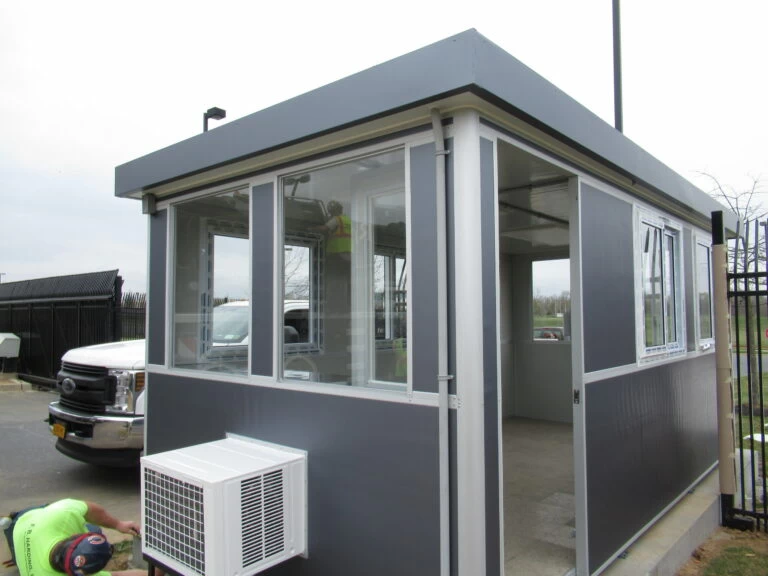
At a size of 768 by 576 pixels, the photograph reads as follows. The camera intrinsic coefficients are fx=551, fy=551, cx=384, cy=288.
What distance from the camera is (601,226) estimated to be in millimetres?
3508

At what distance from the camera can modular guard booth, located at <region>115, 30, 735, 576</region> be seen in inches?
94.4

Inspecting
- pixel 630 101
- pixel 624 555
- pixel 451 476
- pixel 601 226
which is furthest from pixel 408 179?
pixel 630 101

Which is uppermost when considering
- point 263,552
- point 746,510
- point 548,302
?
point 548,302

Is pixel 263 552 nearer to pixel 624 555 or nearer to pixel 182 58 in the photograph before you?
pixel 624 555

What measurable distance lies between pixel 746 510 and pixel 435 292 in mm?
3915

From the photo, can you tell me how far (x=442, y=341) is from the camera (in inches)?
94.4

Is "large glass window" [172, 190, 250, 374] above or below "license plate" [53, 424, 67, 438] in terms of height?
above

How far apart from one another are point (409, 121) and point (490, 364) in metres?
1.18

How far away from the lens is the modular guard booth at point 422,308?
2.40m

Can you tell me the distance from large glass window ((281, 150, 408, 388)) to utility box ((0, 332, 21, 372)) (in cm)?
1332

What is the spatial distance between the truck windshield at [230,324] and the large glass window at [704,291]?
4.17 m

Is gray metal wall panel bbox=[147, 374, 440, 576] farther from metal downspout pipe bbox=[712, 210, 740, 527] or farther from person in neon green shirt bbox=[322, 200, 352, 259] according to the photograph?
metal downspout pipe bbox=[712, 210, 740, 527]

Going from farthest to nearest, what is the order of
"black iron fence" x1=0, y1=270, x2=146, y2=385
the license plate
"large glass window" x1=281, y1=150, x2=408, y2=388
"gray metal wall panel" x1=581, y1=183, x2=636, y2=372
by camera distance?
1. "black iron fence" x1=0, y1=270, x2=146, y2=385
2. the license plate
3. "gray metal wall panel" x1=581, y1=183, x2=636, y2=372
4. "large glass window" x1=281, y1=150, x2=408, y2=388

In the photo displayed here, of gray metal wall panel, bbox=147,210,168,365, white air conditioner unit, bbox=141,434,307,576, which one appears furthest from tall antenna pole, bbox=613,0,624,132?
white air conditioner unit, bbox=141,434,307,576
